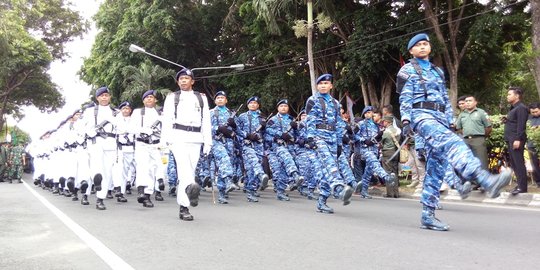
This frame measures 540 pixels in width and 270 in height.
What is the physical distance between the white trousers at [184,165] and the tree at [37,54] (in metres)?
30.1

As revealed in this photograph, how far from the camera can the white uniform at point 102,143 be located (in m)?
9.31

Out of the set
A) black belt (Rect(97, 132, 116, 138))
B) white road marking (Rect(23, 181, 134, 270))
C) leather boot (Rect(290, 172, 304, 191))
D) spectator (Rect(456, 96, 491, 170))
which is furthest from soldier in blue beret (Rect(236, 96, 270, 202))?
spectator (Rect(456, 96, 491, 170))

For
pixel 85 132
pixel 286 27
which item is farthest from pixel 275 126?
pixel 286 27

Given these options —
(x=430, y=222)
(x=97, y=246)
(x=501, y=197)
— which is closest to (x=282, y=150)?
(x=501, y=197)

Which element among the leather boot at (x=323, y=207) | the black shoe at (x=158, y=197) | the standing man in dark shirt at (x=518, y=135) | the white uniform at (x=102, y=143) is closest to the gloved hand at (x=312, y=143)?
the leather boot at (x=323, y=207)

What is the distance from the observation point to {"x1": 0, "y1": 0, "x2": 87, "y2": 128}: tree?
3547 centimetres

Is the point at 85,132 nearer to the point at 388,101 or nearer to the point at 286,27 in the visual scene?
the point at 388,101

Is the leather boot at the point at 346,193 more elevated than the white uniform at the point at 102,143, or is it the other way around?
the white uniform at the point at 102,143

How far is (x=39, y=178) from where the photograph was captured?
1869cm

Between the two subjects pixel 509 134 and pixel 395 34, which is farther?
pixel 395 34

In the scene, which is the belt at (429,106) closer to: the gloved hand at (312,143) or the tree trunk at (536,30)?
the gloved hand at (312,143)

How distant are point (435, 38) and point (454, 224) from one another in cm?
1415

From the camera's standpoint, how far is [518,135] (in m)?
9.49

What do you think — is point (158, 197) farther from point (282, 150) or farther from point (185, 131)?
point (185, 131)
